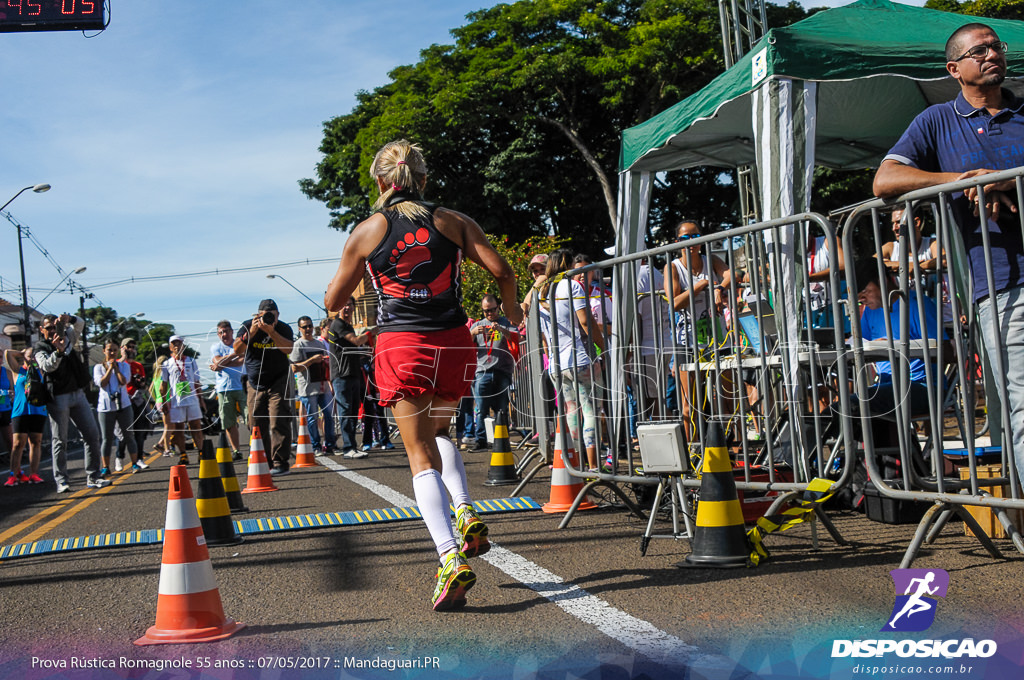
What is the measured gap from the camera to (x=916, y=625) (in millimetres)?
3320

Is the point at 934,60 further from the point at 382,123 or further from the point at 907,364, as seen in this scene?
the point at 382,123

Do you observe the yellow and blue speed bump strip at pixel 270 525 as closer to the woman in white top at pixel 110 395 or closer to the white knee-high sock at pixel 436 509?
the white knee-high sock at pixel 436 509

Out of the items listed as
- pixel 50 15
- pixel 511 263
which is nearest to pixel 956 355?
pixel 50 15

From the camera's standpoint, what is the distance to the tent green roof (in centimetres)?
714

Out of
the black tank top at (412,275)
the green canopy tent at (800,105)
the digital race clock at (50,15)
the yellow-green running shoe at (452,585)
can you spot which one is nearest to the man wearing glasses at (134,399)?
the digital race clock at (50,15)

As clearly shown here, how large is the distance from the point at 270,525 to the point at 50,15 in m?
9.03

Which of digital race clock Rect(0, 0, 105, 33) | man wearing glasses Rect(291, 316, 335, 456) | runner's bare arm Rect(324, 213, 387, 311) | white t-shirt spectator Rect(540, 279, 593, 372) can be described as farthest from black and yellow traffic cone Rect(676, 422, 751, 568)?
digital race clock Rect(0, 0, 105, 33)

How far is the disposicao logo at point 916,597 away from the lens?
333 centimetres

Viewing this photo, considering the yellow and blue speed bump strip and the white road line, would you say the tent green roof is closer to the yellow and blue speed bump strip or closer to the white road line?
the yellow and blue speed bump strip

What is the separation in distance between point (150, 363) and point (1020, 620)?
14351 mm

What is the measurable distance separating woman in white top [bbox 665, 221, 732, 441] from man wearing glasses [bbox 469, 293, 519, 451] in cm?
→ 379

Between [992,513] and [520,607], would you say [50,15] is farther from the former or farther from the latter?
[992,513]

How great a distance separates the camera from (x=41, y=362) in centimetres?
1082

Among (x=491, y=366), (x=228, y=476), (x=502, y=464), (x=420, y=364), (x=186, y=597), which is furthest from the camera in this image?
(x=491, y=366)
